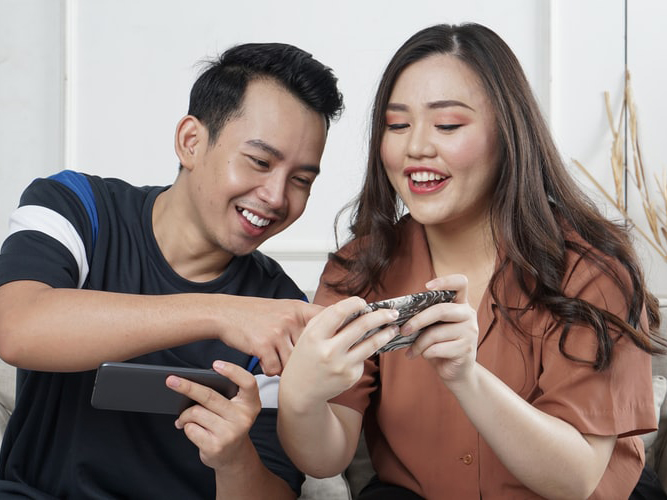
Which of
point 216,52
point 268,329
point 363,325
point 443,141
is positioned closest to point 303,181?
point 443,141

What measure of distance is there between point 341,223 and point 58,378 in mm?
1971

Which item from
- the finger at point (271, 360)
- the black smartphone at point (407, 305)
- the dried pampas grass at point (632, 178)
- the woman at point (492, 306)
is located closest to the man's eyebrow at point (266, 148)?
the woman at point (492, 306)

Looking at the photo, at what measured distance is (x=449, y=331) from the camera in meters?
1.29

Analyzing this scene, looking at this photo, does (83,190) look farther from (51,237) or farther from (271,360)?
(271,360)

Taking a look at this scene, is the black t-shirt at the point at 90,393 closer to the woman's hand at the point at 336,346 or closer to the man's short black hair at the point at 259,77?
the man's short black hair at the point at 259,77

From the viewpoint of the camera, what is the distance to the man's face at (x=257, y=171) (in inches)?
68.5

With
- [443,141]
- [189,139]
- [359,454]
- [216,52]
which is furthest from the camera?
[216,52]

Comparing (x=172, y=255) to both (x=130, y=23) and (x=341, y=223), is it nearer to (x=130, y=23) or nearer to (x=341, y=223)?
(x=341, y=223)

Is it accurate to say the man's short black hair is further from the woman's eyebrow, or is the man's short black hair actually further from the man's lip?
the woman's eyebrow

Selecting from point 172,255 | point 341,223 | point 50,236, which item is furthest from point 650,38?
point 50,236

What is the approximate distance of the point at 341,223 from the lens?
138 inches

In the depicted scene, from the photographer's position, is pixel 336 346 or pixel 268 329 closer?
pixel 336 346

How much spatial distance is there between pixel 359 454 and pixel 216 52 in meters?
2.05

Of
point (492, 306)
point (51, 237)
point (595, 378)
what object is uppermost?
point (51, 237)
